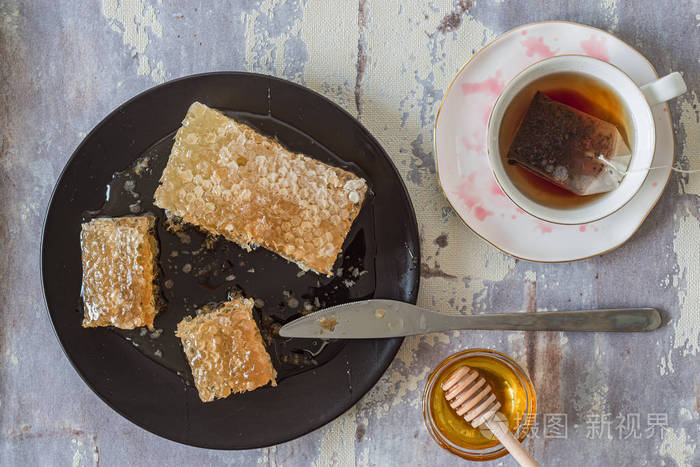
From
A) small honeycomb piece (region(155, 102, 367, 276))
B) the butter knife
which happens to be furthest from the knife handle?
small honeycomb piece (region(155, 102, 367, 276))

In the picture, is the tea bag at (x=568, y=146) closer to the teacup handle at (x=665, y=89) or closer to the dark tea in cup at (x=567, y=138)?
the dark tea in cup at (x=567, y=138)

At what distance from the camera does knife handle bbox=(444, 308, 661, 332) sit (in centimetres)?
144

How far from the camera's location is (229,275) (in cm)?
147

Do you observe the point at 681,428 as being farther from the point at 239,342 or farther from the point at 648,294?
the point at 239,342

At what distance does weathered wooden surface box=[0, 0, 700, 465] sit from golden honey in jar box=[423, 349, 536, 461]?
84mm

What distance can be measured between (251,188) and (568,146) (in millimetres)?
775

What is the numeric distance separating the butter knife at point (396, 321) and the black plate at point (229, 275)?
2.2 inches

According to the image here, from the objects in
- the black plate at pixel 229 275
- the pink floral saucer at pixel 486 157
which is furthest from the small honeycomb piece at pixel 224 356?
the pink floral saucer at pixel 486 157

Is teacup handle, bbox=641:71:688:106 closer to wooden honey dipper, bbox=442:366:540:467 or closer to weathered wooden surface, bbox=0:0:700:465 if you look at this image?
weathered wooden surface, bbox=0:0:700:465

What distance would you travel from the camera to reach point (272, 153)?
138cm

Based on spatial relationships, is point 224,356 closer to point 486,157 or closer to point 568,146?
point 486,157

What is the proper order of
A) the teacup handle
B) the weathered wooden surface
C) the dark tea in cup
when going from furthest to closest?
the weathered wooden surface
the dark tea in cup
the teacup handle

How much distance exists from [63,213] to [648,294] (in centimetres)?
158

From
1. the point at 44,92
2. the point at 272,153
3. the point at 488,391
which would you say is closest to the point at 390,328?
the point at 488,391
